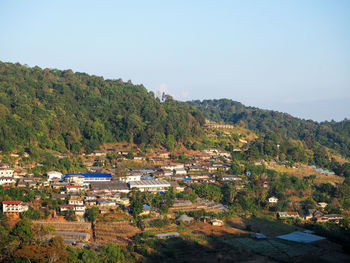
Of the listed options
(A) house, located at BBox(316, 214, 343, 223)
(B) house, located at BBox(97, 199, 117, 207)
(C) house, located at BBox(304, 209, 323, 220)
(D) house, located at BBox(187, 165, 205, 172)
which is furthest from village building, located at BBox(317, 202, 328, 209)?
(B) house, located at BBox(97, 199, 117, 207)

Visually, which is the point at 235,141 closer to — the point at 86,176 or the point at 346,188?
the point at 346,188

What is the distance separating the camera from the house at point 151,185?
27.4 meters

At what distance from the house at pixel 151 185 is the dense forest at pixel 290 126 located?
28.8 m

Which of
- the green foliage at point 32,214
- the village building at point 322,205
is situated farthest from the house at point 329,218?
the green foliage at point 32,214

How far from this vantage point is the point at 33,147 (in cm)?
3041

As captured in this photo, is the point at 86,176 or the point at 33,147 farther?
the point at 33,147

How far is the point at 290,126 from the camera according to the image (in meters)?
68.3

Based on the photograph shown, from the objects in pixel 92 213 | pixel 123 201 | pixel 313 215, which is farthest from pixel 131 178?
pixel 313 215

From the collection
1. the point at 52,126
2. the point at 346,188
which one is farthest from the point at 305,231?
the point at 52,126

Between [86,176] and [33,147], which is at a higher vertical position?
[33,147]

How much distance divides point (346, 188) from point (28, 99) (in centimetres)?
2821

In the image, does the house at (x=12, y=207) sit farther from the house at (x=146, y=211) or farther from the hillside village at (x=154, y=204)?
the house at (x=146, y=211)

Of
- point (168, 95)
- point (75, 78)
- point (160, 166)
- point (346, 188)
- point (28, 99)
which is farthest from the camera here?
point (168, 95)

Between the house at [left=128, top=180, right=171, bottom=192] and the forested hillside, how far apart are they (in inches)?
340
